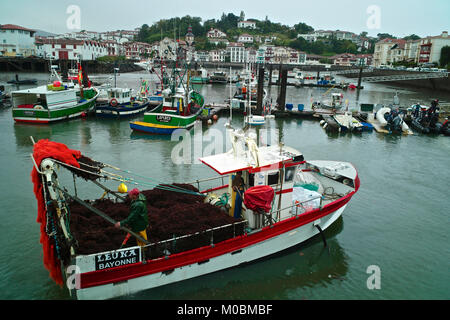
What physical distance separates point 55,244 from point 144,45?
138994 millimetres

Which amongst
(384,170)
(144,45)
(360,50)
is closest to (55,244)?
(384,170)

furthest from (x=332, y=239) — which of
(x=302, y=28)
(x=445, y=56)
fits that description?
(x=302, y=28)

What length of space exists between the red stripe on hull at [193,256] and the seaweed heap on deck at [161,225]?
184 mm

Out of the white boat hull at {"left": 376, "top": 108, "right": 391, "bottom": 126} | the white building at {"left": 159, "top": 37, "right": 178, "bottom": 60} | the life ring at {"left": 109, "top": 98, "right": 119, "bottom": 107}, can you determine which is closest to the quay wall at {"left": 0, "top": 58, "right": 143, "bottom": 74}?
the white building at {"left": 159, "top": 37, "right": 178, "bottom": 60}

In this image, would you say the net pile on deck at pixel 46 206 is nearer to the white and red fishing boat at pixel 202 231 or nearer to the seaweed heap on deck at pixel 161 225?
the white and red fishing boat at pixel 202 231

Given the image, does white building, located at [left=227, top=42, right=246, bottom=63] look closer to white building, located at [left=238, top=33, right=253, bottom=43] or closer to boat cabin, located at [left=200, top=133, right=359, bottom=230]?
white building, located at [left=238, top=33, right=253, bottom=43]

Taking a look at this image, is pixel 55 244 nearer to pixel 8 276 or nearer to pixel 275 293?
pixel 8 276

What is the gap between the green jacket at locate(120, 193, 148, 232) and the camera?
275 inches

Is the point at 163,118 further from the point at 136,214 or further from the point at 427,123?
the point at 427,123

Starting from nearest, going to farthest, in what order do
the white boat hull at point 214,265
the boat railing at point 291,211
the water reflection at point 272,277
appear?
the white boat hull at point 214,265
the water reflection at point 272,277
the boat railing at point 291,211

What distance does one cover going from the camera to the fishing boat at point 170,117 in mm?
23969

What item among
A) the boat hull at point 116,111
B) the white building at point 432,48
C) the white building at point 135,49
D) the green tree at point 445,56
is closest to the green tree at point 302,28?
the white building at point 135,49

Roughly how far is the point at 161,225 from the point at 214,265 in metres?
1.68

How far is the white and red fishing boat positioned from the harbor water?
522 mm
